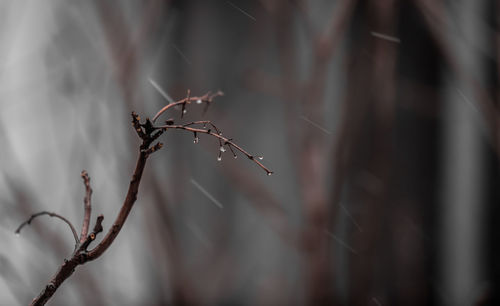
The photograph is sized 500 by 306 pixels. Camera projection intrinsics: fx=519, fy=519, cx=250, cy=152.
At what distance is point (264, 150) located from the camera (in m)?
1.32

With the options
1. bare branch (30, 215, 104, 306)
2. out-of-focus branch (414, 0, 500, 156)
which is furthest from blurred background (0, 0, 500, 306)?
bare branch (30, 215, 104, 306)

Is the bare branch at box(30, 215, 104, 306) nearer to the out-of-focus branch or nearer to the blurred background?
the blurred background

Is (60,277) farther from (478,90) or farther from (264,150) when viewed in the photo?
(264,150)

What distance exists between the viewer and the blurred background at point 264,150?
104 centimetres

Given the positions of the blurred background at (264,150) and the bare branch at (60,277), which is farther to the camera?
the blurred background at (264,150)

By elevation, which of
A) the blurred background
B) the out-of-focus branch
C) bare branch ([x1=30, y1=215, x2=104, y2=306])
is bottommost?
bare branch ([x1=30, y1=215, x2=104, y2=306])

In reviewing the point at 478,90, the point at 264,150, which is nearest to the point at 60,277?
the point at 478,90

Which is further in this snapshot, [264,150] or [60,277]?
[264,150]

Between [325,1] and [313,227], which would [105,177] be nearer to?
[313,227]

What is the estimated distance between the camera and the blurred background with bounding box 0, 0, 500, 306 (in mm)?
1037

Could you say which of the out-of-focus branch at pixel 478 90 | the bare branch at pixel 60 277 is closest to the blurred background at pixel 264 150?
the out-of-focus branch at pixel 478 90

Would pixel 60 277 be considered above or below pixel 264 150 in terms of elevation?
below

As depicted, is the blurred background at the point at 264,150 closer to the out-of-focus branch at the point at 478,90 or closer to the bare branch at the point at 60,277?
the out-of-focus branch at the point at 478,90

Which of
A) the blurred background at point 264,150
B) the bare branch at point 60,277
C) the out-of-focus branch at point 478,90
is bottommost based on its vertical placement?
the bare branch at point 60,277
